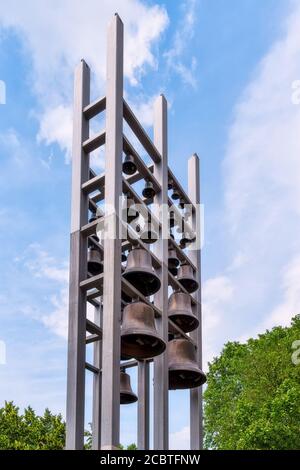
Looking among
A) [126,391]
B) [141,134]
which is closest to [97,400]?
[126,391]

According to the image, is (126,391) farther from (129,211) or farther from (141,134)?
(141,134)

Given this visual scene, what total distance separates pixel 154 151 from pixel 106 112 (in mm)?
1709

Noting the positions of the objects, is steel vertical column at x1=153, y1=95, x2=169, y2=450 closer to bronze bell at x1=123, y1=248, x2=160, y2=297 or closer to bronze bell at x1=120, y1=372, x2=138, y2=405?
bronze bell at x1=123, y1=248, x2=160, y2=297

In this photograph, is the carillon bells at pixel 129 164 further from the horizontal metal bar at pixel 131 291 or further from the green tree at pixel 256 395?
the green tree at pixel 256 395

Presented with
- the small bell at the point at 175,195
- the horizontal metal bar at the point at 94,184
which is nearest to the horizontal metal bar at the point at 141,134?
the small bell at the point at 175,195

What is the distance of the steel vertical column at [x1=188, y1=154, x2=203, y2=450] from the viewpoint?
13.5m

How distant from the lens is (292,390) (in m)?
26.2

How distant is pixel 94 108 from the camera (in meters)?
12.7

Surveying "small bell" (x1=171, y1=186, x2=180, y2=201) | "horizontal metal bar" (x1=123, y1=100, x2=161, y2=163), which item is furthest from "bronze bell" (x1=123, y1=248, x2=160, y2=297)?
"small bell" (x1=171, y1=186, x2=180, y2=201)

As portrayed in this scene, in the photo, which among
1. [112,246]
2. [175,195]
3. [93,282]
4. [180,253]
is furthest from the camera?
[175,195]

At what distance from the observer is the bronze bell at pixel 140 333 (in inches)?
438

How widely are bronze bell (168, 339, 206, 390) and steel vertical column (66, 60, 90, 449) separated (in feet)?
6.48

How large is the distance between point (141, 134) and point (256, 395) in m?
18.2
